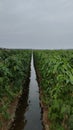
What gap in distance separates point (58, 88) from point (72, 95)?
0.49 meters

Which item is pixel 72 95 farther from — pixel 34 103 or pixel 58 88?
pixel 34 103

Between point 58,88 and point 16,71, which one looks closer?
point 58,88

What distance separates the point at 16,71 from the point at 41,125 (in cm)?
493

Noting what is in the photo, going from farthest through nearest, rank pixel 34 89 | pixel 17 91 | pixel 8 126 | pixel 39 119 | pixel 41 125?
1. pixel 34 89
2. pixel 17 91
3. pixel 39 119
4. pixel 41 125
5. pixel 8 126

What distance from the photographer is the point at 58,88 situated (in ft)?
25.2

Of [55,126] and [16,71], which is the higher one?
[16,71]

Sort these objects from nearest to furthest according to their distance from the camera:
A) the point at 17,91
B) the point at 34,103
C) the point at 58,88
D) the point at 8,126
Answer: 1. the point at 58,88
2. the point at 8,126
3. the point at 34,103
4. the point at 17,91

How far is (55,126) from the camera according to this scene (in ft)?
26.6

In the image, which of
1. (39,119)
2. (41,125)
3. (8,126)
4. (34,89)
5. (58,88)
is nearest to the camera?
(58,88)

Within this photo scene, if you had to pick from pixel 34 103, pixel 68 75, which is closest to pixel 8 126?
pixel 68 75

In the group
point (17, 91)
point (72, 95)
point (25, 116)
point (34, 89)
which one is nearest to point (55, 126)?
point (72, 95)

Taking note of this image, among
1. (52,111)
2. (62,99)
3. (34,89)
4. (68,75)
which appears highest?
(68,75)

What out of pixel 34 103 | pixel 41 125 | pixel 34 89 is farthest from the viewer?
pixel 34 89

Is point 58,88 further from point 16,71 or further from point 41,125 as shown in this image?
point 16,71
